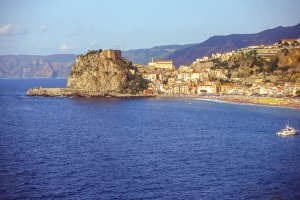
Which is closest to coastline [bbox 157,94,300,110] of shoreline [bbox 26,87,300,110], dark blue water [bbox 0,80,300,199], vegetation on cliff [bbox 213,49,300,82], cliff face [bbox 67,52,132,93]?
shoreline [bbox 26,87,300,110]

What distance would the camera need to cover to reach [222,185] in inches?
944

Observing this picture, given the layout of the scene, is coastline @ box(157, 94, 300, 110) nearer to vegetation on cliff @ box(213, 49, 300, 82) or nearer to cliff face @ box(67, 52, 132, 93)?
vegetation on cliff @ box(213, 49, 300, 82)

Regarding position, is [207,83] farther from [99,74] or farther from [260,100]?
[260,100]

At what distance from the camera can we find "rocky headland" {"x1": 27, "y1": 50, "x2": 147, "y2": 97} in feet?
314

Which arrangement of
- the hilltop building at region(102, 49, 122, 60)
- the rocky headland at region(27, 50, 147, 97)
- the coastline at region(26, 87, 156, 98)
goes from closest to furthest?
the coastline at region(26, 87, 156, 98) → the rocky headland at region(27, 50, 147, 97) → the hilltop building at region(102, 49, 122, 60)

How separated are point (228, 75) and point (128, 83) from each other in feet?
72.7

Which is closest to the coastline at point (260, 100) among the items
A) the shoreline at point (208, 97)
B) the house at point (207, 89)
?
the shoreline at point (208, 97)

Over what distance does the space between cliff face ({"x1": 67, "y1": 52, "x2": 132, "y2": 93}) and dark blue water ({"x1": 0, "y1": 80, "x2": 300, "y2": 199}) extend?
144 feet

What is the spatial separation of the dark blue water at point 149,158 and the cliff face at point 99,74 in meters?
43.8

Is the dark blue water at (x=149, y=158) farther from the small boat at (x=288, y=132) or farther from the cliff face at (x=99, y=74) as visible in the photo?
the cliff face at (x=99, y=74)

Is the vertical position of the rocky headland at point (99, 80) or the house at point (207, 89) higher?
the rocky headland at point (99, 80)

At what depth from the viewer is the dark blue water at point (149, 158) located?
23156mm

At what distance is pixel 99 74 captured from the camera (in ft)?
318

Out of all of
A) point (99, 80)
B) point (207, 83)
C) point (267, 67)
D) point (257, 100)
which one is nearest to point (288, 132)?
point (257, 100)
